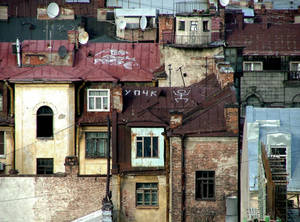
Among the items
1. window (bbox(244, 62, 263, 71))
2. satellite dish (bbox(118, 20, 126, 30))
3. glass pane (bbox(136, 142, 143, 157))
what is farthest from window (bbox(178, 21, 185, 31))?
glass pane (bbox(136, 142, 143, 157))

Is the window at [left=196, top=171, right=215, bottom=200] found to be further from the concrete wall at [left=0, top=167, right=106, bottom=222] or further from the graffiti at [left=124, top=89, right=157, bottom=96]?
the graffiti at [left=124, top=89, right=157, bottom=96]

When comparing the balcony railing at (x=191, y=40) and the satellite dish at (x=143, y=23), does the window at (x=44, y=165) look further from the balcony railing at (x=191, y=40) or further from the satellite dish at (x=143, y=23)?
the satellite dish at (x=143, y=23)

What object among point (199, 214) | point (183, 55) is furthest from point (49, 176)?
point (183, 55)

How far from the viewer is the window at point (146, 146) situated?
71.5m

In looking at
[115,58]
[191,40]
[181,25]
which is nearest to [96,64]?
[115,58]

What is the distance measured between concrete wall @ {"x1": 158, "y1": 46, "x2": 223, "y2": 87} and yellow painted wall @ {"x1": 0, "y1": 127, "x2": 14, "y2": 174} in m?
10.2

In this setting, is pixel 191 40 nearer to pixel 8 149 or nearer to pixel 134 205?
pixel 8 149

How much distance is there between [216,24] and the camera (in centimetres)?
9025

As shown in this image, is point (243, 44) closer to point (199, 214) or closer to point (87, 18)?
point (87, 18)

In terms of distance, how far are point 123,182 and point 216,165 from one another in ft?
20.0

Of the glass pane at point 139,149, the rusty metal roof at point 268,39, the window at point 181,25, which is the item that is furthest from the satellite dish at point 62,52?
the glass pane at point 139,149

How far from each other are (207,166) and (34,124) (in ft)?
55.7

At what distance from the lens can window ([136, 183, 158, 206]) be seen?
70688 millimetres

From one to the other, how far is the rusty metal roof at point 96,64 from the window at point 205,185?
16.8 m
